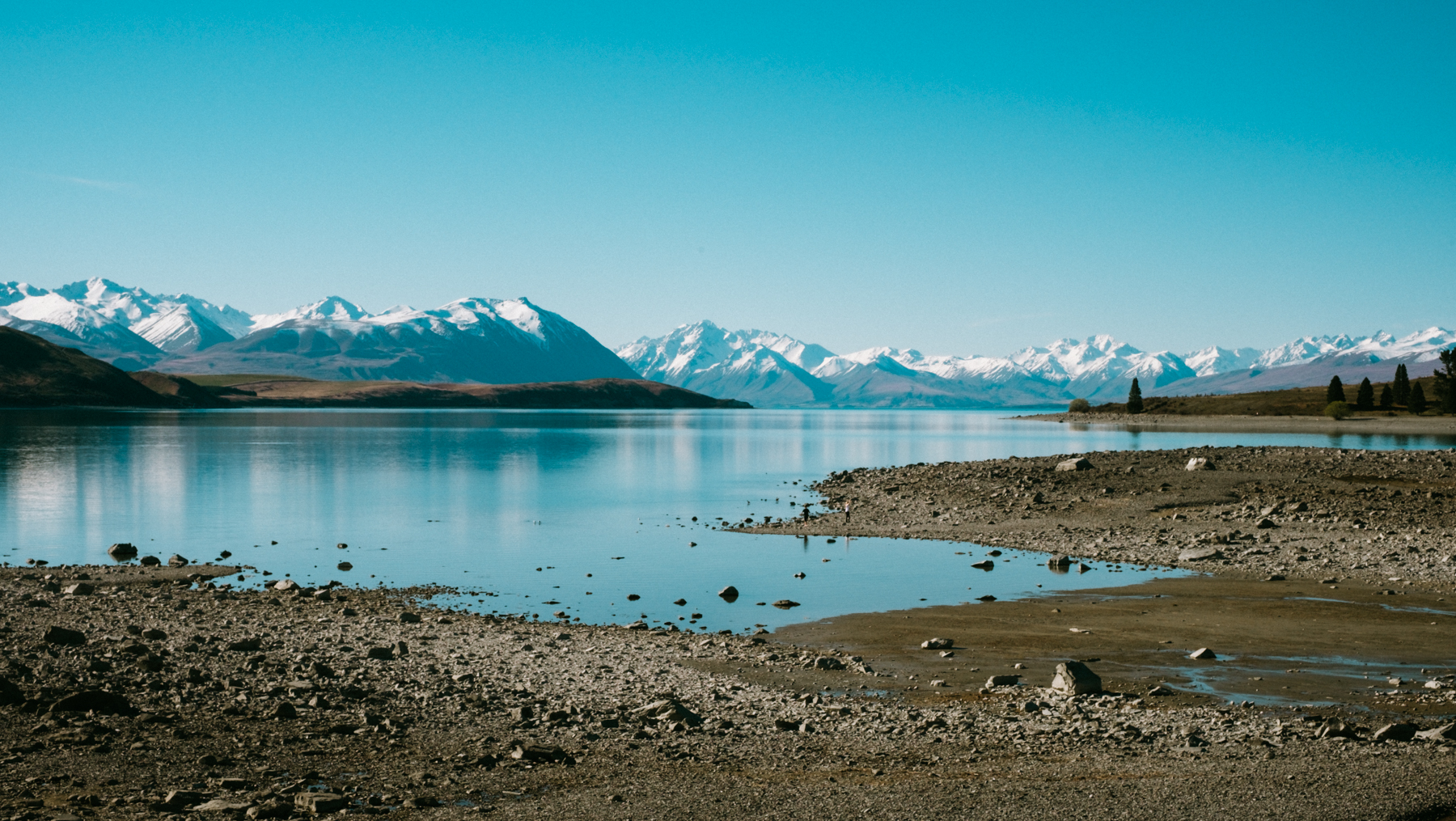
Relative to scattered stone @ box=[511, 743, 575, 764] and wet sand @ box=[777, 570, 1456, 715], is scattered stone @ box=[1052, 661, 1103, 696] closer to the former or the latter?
wet sand @ box=[777, 570, 1456, 715]

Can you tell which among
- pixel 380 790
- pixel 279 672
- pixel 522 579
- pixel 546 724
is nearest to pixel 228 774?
pixel 380 790

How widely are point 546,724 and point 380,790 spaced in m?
3.66

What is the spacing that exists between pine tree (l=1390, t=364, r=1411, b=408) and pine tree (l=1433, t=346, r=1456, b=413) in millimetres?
4864

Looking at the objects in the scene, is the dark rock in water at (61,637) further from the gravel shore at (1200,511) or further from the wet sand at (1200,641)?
the gravel shore at (1200,511)

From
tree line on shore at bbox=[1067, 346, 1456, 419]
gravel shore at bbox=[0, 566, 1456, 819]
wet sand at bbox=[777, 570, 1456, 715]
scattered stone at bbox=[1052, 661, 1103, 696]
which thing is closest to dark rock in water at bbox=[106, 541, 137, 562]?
gravel shore at bbox=[0, 566, 1456, 819]

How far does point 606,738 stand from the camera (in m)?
15.2

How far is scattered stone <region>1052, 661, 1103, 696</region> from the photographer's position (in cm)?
1784

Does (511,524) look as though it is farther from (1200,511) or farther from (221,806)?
(221,806)

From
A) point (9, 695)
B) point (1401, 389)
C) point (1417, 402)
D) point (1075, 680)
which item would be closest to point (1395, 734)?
point (1075, 680)

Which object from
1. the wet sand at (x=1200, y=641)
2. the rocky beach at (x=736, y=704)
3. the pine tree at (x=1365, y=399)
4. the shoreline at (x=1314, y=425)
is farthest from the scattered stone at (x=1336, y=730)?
the pine tree at (x=1365, y=399)

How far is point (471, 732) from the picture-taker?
51.0 feet

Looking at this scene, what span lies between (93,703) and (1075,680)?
56.0 ft

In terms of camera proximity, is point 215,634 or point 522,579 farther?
point 522,579

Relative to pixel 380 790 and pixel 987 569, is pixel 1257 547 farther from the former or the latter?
pixel 380 790
